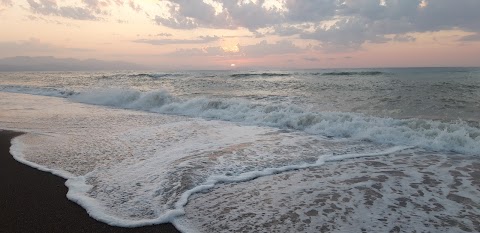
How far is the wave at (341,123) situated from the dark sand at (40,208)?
23.2ft

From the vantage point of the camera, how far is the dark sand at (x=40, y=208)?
3.82 meters

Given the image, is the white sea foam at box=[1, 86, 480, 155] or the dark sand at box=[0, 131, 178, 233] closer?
the dark sand at box=[0, 131, 178, 233]

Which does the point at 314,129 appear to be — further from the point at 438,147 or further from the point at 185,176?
the point at 185,176

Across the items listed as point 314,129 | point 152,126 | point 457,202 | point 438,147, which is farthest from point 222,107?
point 457,202

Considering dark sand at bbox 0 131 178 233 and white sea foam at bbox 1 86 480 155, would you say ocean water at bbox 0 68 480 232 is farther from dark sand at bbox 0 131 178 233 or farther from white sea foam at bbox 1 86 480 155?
dark sand at bbox 0 131 178 233

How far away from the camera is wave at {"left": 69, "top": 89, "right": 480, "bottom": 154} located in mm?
8250

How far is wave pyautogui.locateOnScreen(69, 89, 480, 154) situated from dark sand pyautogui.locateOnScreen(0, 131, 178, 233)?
7.06 m

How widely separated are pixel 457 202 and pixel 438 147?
150 inches

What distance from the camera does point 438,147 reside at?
7.96m

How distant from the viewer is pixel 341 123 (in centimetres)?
1033

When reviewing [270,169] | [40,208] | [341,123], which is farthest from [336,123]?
[40,208]

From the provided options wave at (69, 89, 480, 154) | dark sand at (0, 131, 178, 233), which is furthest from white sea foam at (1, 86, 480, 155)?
dark sand at (0, 131, 178, 233)

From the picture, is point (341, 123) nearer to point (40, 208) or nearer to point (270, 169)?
point (270, 169)

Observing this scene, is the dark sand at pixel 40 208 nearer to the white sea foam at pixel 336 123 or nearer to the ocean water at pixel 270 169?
the ocean water at pixel 270 169
